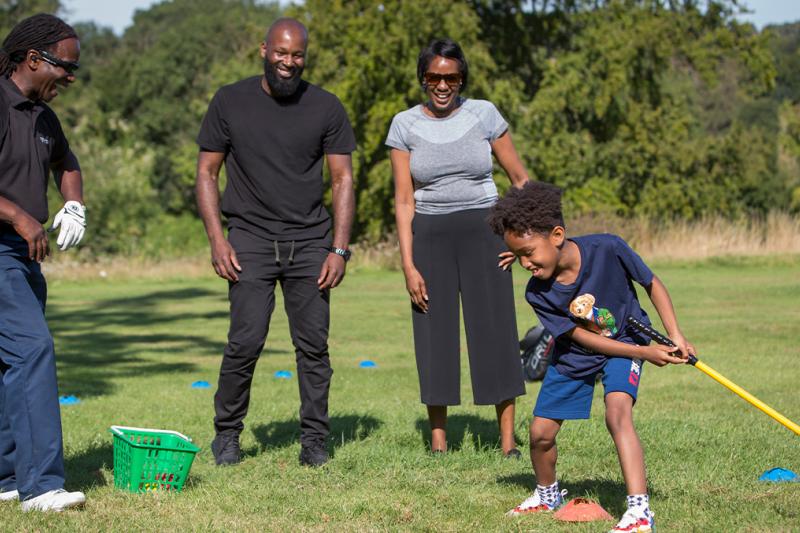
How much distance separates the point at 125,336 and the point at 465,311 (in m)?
8.88

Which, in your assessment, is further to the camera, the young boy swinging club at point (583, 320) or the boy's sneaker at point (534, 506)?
the boy's sneaker at point (534, 506)

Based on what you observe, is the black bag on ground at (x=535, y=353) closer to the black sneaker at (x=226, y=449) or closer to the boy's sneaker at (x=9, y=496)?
the black sneaker at (x=226, y=449)

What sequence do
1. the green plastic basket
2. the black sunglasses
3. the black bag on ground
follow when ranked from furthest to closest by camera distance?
the black bag on ground, the green plastic basket, the black sunglasses

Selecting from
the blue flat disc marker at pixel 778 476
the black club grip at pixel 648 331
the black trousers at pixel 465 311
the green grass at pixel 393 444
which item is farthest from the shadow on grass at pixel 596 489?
the black club grip at pixel 648 331

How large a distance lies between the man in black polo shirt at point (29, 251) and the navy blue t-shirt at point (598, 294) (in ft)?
7.03

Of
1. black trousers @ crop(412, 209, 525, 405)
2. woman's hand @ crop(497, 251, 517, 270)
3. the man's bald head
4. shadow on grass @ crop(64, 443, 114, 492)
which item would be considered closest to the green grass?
shadow on grass @ crop(64, 443, 114, 492)

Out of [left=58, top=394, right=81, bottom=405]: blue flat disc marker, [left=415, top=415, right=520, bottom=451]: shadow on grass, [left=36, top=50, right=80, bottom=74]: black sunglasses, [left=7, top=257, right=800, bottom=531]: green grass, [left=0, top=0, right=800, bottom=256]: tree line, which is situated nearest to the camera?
[left=7, top=257, right=800, bottom=531]: green grass

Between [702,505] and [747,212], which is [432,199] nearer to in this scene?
[702,505]

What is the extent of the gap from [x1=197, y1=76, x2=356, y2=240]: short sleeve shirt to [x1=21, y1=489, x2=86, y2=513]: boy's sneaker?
1777mm

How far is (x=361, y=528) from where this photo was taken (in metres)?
4.69

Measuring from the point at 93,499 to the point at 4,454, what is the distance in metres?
0.46

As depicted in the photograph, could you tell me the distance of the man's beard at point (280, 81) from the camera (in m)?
5.92

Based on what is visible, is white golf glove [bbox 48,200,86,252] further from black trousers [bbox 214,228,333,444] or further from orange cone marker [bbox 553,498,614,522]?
orange cone marker [bbox 553,498,614,522]

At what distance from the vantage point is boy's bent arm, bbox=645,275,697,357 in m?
4.58
